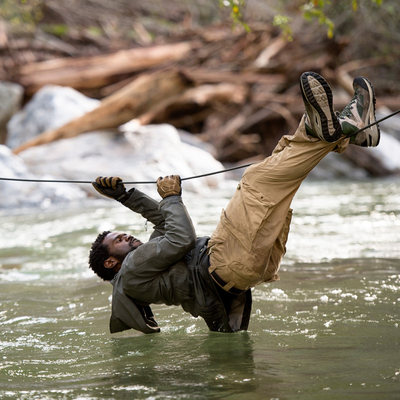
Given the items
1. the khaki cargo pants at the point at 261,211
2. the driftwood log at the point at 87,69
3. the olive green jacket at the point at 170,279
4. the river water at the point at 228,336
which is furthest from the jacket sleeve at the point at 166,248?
the driftwood log at the point at 87,69

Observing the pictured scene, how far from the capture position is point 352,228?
795cm

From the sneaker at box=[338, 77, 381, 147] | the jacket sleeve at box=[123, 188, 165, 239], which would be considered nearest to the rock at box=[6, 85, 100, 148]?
the jacket sleeve at box=[123, 188, 165, 239]

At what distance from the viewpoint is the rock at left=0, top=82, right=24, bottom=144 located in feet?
48.3

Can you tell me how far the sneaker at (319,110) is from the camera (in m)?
3.62

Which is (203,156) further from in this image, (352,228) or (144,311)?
(144,311)

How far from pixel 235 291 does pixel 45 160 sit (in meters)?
9.16

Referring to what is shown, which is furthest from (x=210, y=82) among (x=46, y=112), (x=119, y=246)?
(x=119, y=246)

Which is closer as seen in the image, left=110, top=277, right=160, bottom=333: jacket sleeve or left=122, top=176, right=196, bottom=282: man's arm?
left=122, top=176, right=196, bottom=282: man's arm

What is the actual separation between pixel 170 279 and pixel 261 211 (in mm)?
648

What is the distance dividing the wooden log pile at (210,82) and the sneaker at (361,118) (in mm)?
9609

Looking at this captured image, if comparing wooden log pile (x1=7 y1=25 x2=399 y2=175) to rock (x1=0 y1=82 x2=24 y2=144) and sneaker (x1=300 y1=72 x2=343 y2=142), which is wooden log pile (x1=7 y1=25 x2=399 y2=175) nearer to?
rock (x1=0 y1=82 x2=24 y2=144)

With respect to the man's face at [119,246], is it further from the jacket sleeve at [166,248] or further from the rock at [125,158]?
the rock at [125,158]

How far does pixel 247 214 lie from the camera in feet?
12.2

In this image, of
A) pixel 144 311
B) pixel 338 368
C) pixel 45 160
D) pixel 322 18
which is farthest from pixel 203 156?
pixel 338 368
